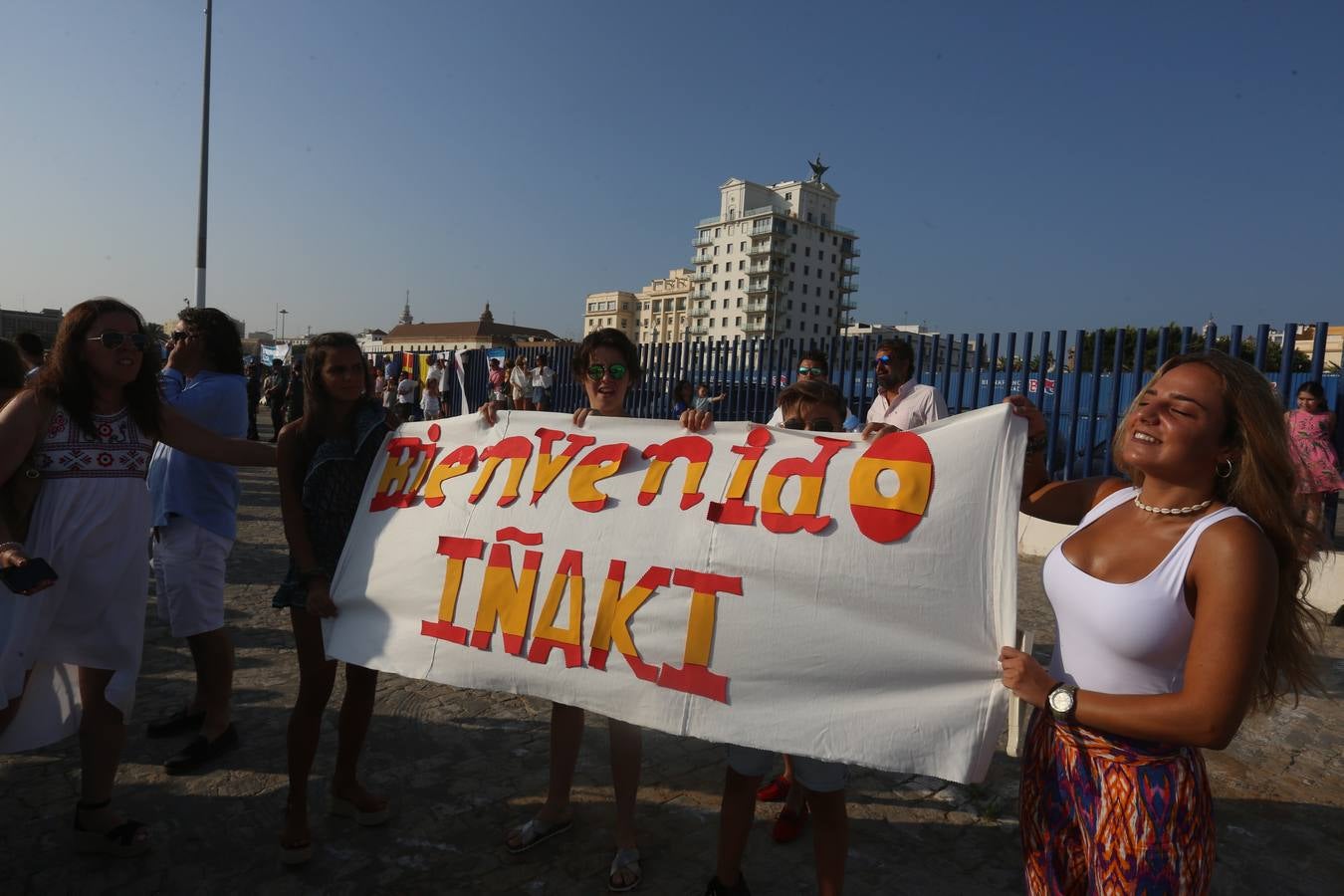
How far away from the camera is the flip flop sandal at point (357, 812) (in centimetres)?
287

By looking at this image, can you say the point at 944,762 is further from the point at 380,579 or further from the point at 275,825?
the point at 275,825

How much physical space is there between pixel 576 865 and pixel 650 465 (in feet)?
4.62

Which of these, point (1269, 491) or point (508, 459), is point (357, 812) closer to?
point (508, 459)

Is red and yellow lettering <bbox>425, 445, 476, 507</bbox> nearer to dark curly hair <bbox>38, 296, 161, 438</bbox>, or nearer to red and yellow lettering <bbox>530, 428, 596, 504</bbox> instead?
red and yellow lettering <bbox>530, 428, 596, 504</bbox>

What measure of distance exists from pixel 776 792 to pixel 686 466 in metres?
1.53

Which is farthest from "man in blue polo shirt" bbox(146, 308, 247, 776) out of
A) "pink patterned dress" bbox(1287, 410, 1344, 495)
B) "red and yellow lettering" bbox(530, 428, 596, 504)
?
"pink patterned dress" bbox(1287, 410, 1344, 495)

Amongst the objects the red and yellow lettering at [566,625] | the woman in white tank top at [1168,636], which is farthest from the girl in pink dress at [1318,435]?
the red and yellow lettering at [566,625]

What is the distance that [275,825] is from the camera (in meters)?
2.88

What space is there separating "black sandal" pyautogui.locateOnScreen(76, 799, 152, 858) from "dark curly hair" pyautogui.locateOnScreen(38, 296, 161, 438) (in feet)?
4.42

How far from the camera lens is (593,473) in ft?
8.95

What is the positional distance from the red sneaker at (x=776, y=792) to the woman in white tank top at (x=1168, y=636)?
155 cm

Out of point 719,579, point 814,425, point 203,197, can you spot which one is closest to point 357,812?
point 719,579

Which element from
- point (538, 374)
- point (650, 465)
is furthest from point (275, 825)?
point (538, 374)

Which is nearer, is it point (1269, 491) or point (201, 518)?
point (1269, 491)
